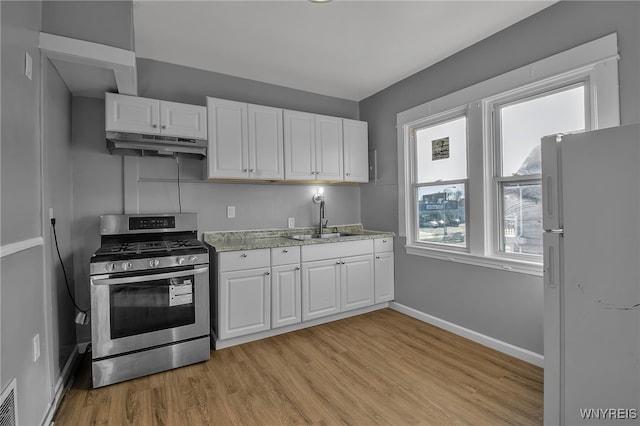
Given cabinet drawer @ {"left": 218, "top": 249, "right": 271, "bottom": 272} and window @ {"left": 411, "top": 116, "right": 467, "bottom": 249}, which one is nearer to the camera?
cabinet drawer @ {"left": 218, "top": 249, "right": 271, "bottom": 272}

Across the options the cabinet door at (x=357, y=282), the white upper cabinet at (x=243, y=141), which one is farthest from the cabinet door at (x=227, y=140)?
the cabinet door at (x=357, y=282)

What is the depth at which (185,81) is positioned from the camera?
3131 millimetres

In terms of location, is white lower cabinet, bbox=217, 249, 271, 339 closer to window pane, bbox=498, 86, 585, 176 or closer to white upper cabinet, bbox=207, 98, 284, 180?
white upper cabinet, bbox=207, 98, 284, 180

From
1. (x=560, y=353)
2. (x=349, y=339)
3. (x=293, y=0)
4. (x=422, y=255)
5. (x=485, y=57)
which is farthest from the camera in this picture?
(x=422, y=255)

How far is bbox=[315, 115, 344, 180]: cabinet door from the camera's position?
352cm

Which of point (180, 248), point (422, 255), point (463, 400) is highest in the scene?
point (180, 248)

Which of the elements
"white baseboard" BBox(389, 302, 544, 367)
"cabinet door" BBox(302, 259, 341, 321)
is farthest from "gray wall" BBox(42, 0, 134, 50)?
"white baseboard" BBox(389, 302, 544, 367)

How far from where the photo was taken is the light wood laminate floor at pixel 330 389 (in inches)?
72.8

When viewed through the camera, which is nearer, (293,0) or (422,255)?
(293,0)

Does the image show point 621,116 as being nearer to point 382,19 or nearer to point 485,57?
point 485,57

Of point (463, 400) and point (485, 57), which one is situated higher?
point (485, 57)

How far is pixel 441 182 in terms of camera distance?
10.5 ft

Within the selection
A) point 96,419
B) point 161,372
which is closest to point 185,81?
point 161,372

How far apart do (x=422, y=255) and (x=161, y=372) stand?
260 centimetres
